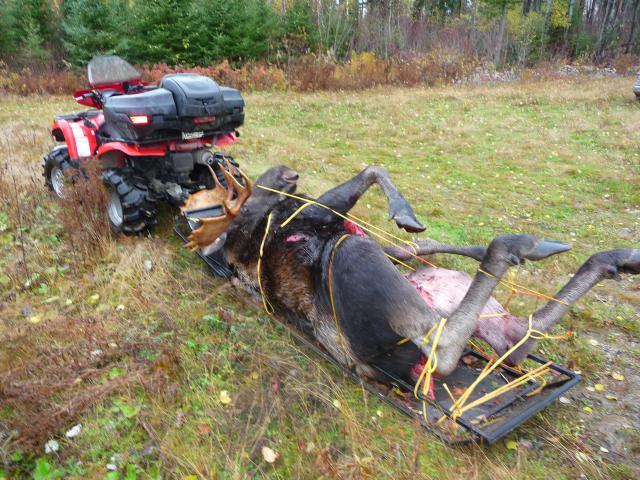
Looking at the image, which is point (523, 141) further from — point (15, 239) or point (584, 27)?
point (584, 27)

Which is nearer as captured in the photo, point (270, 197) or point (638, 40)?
point (270, 197)

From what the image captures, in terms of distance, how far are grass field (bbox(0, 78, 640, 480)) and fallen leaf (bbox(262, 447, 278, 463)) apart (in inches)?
1.1

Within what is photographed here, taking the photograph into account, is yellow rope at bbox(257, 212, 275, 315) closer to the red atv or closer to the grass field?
the grass field

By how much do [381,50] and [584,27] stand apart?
588 inches

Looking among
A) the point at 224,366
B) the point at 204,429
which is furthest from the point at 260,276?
the point at 204,429

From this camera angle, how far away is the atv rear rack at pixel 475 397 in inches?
97.0

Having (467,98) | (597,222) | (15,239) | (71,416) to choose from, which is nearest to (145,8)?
(467,98)

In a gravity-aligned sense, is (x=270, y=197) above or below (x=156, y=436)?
above

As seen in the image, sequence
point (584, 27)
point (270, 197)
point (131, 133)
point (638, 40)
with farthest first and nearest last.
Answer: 1. point (584, 27)
2. point (638, 40)
3. point (131, 133)
4. point (270, 197)

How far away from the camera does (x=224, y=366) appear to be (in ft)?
10.2

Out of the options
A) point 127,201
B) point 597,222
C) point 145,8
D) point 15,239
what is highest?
point 145,8

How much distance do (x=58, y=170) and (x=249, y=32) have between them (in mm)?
14576

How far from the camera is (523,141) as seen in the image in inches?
385

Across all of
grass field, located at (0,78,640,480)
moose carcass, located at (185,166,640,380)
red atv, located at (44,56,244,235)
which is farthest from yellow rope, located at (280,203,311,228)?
red atv, located at (44,56,244,235)
